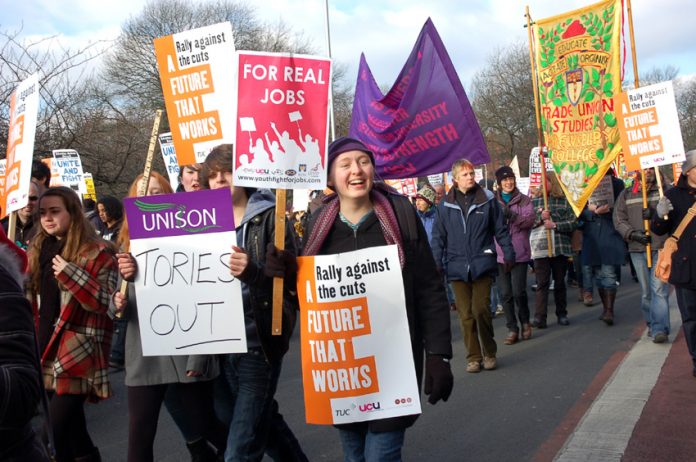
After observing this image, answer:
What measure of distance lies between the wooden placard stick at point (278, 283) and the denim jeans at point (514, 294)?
5.92 metres

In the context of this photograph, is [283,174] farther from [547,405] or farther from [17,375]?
[547,405]

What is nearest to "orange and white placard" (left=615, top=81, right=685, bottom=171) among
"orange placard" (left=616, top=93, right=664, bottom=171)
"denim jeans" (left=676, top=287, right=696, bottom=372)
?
"orange placard" (left=616, top=93, right=664, bottom=171)

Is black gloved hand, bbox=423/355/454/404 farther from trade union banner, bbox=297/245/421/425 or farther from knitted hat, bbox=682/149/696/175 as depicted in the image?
knitted hat, bbox=682/149/696/175

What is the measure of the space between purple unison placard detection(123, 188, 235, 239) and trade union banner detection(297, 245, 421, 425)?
550 mm

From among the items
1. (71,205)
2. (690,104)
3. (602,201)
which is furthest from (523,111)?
(71,205)

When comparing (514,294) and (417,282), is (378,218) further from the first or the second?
(514,294)

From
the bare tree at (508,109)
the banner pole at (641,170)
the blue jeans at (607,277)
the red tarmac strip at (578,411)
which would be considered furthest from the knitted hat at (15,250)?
the bare tree at (508,109)

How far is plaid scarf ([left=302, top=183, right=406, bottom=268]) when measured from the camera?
338cm

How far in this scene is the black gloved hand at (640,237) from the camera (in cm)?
804

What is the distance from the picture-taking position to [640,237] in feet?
26.7

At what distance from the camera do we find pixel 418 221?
348 cm

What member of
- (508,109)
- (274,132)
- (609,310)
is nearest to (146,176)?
(274,132)

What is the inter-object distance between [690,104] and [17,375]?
72814 millimetres

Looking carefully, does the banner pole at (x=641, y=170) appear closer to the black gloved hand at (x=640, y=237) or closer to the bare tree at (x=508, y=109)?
the black gloved hand at (x=640, y=237)
